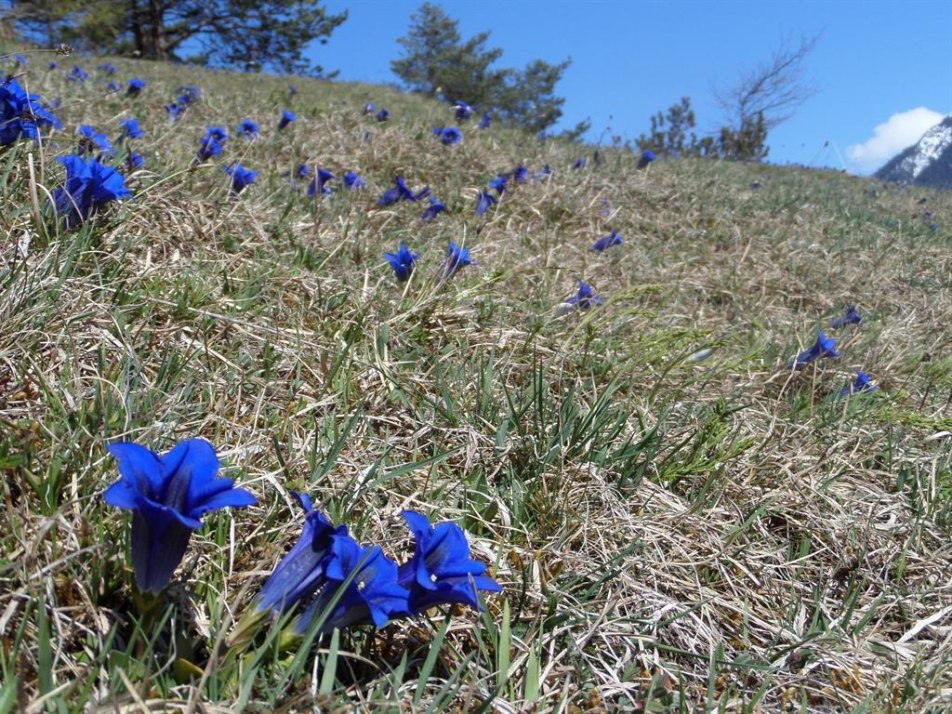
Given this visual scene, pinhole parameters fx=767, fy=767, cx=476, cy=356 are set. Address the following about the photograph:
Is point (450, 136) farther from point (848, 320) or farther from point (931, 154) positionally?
point (931, 154)

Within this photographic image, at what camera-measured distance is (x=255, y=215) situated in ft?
10.5

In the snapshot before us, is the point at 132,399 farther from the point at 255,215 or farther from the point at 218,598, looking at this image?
→ the point at 255,215

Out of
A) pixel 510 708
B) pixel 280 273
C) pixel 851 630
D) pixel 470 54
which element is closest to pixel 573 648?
pixel 510 708

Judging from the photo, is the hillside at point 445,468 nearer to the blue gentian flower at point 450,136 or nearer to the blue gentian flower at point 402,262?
the blue gentian flower at point 402,262

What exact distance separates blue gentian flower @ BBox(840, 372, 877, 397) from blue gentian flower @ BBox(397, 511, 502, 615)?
214 centimetres

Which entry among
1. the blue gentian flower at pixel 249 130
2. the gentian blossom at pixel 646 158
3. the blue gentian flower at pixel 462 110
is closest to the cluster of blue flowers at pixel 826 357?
the blue gentian flower at pixel 249 130

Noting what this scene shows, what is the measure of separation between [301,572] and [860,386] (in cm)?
257

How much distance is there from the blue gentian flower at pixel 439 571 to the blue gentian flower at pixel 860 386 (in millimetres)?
2145

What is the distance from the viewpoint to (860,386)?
3098 millimetres

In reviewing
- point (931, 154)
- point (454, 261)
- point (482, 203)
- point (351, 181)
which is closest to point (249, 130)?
point (351, 181)

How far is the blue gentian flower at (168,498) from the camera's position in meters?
1.17

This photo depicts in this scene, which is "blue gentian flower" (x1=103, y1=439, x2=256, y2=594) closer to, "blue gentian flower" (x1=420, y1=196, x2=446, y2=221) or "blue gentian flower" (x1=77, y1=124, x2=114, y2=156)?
"blue gentian flower" (x1=77, y1=124, x2=114, y2=156)

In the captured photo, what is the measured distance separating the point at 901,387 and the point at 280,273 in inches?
106

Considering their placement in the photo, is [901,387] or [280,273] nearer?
[280,273]
